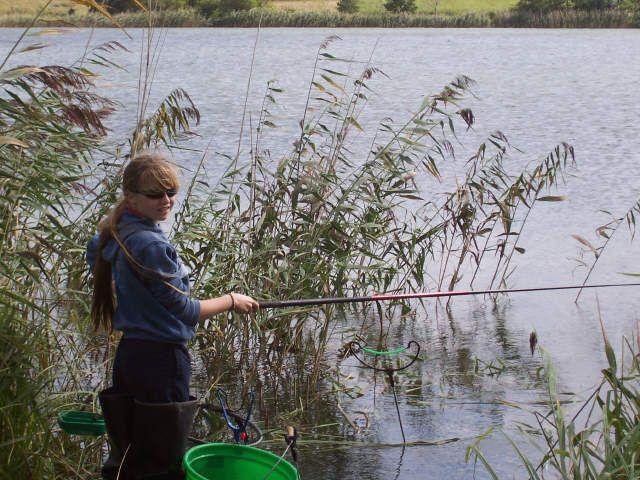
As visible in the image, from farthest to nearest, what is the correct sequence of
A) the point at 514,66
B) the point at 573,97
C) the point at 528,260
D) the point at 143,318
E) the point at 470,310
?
the point at 514,66
the point at 573,97
the point at 528,260
the point at 470,310
the point at 143,318

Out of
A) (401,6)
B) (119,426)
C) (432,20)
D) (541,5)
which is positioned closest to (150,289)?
(119,426)

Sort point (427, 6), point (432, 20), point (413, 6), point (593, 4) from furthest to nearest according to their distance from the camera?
1. point (427, 6)
2. point (413, 6)
3. point (432, 20)
4. point (593, 4)

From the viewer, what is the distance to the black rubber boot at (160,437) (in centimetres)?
242

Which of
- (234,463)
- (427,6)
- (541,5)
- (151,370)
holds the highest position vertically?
(427,6)

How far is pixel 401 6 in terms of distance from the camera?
33.7m

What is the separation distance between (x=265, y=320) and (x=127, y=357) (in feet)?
4.55

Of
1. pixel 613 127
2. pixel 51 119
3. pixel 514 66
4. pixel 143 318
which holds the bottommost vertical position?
pixel 143 318

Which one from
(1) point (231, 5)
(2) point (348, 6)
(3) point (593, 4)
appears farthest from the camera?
(2) point (348, 6)

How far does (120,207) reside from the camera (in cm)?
246

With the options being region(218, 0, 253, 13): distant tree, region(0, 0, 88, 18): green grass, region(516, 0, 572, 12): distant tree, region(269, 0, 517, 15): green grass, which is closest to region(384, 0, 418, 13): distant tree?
region(269, 0, 517, 15): green grass

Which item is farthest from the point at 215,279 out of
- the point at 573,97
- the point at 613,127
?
the point at 573,97

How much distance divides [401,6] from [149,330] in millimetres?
32479

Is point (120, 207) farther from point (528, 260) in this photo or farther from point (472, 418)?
point (528, 260)

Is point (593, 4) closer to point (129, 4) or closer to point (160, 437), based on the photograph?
point (129, 4)
